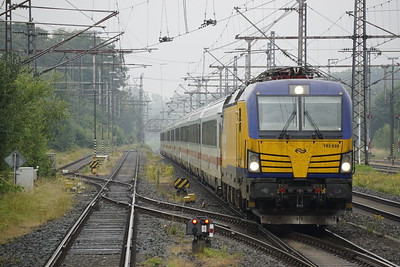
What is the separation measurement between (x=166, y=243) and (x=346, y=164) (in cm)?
425

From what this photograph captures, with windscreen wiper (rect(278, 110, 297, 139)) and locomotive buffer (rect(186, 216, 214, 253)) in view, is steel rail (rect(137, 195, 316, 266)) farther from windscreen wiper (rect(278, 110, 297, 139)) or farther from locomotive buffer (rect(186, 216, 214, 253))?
windscreen wiper (rect(278, 110, 297, 139))

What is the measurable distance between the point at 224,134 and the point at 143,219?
3.45 metres

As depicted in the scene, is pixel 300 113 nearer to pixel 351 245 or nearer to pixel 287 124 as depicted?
pixel 287 124

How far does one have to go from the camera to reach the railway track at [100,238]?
11.8 metres

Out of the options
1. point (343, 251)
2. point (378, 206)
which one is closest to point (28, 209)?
point (343, 251)

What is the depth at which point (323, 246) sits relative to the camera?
12.8 metres

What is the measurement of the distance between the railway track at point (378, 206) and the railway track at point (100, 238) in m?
7.08

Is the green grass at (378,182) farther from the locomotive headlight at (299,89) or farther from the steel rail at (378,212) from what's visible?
the locomotive headlight at (299,89)

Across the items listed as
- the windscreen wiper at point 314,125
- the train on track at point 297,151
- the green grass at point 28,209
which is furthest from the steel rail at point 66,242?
the windscreen wiper at point 314,125

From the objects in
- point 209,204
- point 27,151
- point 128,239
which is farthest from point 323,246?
point 27,151

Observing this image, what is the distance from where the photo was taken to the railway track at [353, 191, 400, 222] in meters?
18.2

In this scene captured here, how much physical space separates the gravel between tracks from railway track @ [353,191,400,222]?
710 millimetres

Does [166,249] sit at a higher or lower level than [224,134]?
lower

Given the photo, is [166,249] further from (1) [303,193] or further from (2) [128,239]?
(1) [303,193]
